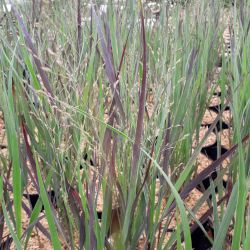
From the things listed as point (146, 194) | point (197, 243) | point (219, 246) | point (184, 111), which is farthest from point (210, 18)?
point (219, 246)

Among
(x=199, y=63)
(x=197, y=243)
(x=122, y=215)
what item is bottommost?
(x=197, y=243)

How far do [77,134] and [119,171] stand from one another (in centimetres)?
14

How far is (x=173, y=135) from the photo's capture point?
793 mm

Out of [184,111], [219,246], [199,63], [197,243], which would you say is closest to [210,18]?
[199,63]

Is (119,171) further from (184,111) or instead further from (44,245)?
(44,245)

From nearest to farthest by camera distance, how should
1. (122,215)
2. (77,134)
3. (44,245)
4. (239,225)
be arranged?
(239,225) → (122,215) → (77,134) → (44,245)

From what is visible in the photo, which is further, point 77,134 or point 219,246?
point 77,134

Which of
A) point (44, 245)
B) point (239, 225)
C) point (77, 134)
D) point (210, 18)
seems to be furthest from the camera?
point (210, 18)

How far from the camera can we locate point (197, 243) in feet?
3.06

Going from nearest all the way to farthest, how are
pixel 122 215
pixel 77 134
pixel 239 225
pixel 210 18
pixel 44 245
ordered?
pixel 239 225 → pixel 122 215 → pixel 77 134 → pixel 44 245 → pixel 210 18

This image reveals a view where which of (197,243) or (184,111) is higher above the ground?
(184,111)

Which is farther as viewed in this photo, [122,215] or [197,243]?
[197,243]

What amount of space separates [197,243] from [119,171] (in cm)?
40

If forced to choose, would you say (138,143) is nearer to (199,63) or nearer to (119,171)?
(119,171)
